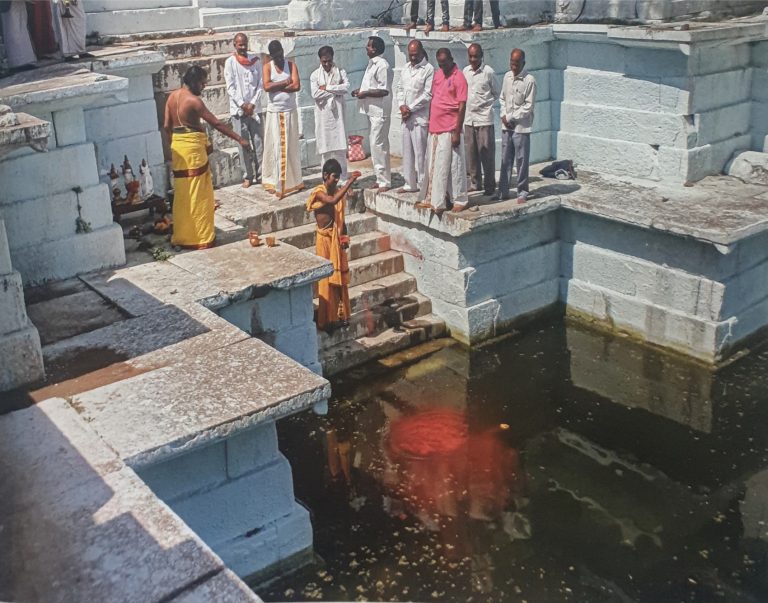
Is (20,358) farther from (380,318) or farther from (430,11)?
(430,11)

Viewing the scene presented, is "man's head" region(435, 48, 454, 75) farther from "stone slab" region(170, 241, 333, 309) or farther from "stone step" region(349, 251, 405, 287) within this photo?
A: "stone slab" region(170, 241, 333, 309)

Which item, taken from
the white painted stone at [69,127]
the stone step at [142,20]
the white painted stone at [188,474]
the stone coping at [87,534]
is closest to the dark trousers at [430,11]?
the stone step at [142,20]

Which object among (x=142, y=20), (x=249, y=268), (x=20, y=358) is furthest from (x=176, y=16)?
(x=20, y=358)

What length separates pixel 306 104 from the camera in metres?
10.8

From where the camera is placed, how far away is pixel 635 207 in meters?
9.02

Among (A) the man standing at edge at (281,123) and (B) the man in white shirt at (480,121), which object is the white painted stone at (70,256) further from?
(B) the man in white shirt at (480,121)

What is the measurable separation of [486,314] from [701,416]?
2.50 meters

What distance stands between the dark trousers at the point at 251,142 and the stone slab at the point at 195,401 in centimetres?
466

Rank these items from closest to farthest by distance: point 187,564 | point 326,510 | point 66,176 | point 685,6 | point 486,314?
point 187,564, point 326,510, point 66,176, point 486,314, point 685,6

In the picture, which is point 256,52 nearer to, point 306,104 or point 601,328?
point 306,104

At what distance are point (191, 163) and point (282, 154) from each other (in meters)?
2.02

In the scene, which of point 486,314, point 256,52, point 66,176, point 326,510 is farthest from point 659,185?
point 66,176

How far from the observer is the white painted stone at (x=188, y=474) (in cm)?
516

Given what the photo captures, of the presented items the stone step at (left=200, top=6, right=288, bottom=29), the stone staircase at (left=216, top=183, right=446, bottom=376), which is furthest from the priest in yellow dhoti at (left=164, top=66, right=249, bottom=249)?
the stone step at (left=200, top=6, right=288, bottom=29)
